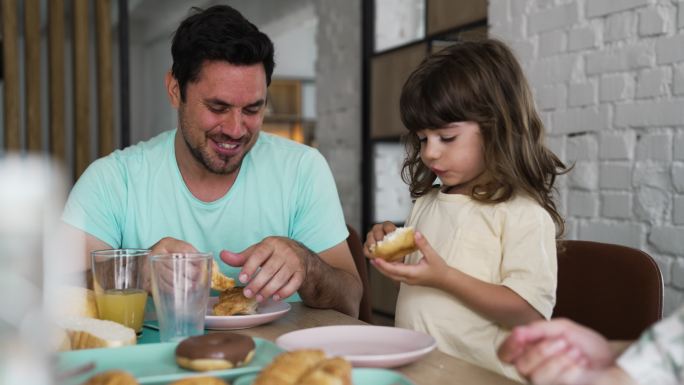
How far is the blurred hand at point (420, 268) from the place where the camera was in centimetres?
116

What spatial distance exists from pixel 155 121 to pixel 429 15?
5.28m

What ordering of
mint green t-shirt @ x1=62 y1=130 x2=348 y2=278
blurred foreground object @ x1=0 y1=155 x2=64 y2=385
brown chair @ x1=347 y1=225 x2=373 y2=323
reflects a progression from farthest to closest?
brown chair @ x1=347 y1=225 x2=373 y2=323, mint green t-shirt @ x1=62 y1=130 x2=348 y2=278, blurred foreground object @ x1=0 y1=155 x2=64 y2=385

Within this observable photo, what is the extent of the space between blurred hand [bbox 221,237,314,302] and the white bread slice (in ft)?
0.83

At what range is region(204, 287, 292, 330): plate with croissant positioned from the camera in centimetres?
112

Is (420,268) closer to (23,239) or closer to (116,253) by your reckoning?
(116,253)

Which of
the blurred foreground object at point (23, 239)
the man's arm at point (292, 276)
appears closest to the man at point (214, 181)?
the man's arm at point (292, 276)

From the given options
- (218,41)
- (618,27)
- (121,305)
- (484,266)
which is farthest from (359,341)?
(618,27)

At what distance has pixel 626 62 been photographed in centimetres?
211

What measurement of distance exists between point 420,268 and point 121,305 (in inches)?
18.5

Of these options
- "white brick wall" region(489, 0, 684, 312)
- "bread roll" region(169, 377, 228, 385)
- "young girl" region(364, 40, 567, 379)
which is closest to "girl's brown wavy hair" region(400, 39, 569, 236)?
"young girl" region(364, 40, 567, 379)

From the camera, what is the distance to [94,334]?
91cm

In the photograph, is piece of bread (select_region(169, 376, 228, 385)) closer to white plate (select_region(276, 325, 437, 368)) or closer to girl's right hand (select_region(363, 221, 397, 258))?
white plate (select_region(276, 325, 437, 368))

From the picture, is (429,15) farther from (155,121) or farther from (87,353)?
(155,121)

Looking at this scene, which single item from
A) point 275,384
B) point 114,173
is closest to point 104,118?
point 114,173
